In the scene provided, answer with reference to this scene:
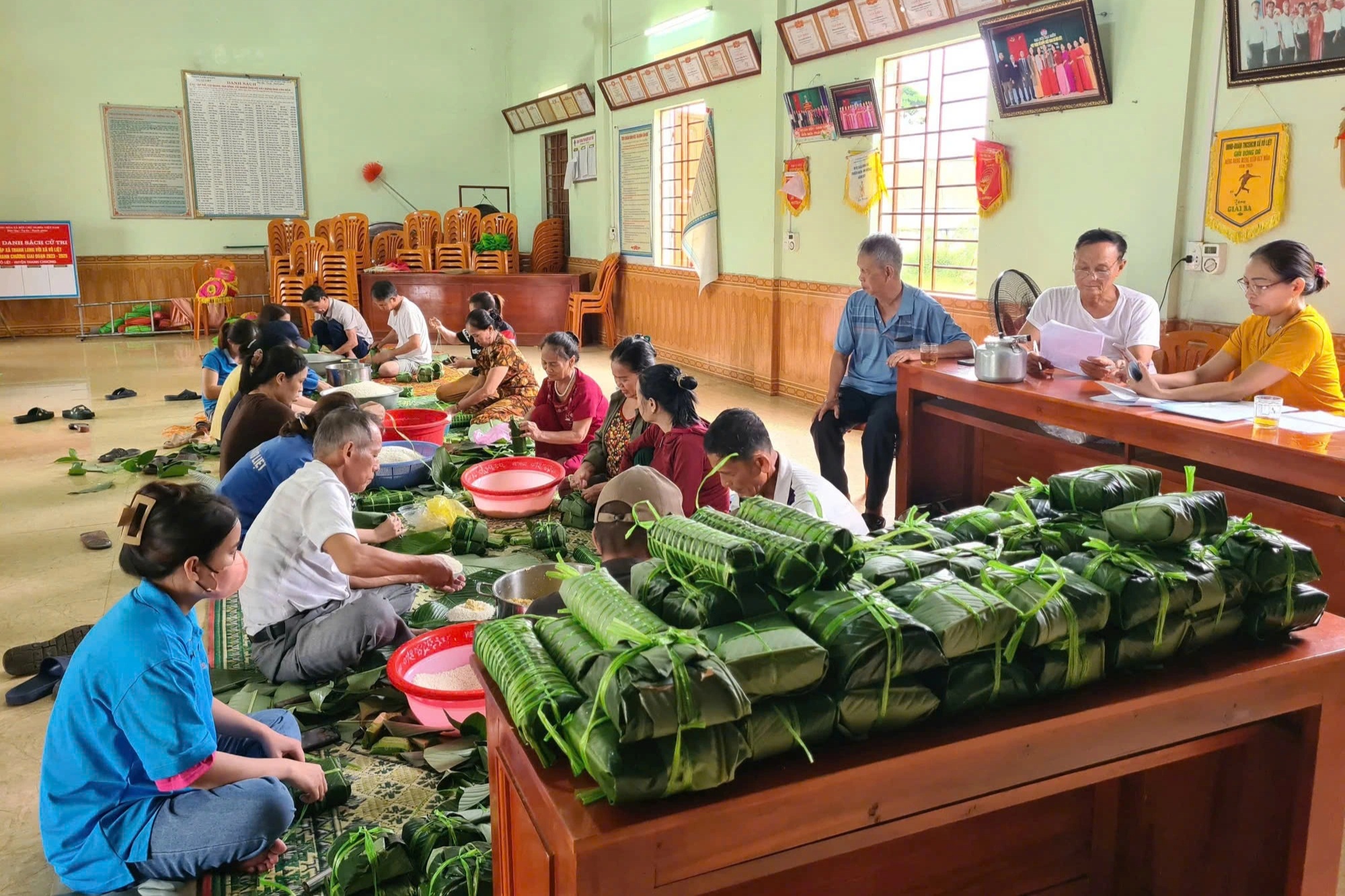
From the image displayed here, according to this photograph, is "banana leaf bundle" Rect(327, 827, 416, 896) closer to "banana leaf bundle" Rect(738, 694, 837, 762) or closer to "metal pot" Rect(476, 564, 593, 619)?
"metal pot" Rect(476, 564, 593, 619)

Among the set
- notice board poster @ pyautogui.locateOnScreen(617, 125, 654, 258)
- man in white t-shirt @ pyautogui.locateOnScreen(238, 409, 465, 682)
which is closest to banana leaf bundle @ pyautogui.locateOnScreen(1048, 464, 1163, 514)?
man in white t-shirt @ pyautogui.locateOnScreen(238, 409, 465, 682)

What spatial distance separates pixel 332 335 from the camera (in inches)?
318

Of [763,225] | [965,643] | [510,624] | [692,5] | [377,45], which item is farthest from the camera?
[377,45]

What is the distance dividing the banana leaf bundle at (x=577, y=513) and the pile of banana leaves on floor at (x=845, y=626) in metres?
2.84

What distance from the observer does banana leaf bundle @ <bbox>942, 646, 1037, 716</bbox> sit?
1.37 meters

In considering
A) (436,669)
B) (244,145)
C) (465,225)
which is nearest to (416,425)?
(436,669)

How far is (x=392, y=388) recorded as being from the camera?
5.95 metres

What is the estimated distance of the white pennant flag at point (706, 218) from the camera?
359 inches

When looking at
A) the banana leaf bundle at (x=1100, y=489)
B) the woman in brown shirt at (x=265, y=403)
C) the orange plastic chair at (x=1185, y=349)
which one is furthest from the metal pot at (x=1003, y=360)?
the woman in brown shirt at (x=265, y=403)

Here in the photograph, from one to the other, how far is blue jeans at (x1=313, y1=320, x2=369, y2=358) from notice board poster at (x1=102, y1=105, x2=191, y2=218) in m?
6.70

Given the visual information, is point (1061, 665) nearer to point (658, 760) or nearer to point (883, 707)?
point (883, 707)

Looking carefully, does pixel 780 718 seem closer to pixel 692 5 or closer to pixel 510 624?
pixel 510 624

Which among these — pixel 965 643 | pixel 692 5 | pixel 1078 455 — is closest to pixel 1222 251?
pixel 1078 455

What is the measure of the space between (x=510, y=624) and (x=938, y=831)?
3.00 ft
